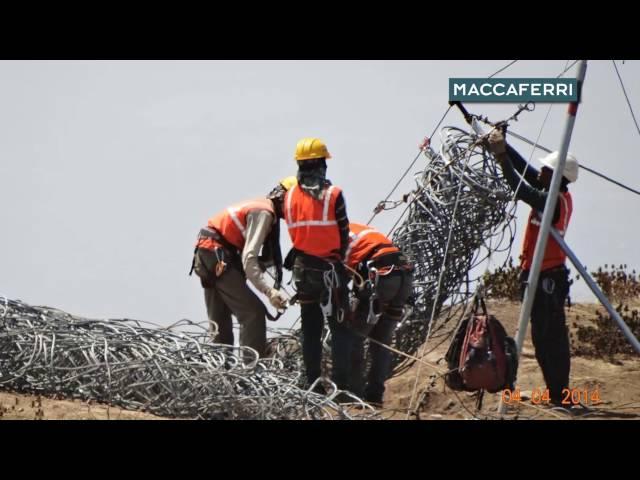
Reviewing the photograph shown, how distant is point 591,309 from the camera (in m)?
13.6

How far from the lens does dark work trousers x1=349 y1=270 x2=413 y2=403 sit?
369 inches

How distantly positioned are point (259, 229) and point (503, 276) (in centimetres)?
486

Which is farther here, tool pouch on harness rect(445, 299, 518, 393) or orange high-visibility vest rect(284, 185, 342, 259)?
orange high-visibility vest rect(284, 185, 342, 259)

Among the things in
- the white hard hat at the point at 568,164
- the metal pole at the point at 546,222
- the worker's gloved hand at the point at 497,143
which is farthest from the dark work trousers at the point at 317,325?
the white hard hat at the point at 568,164

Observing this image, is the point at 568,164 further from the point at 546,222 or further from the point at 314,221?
the point at 314,221

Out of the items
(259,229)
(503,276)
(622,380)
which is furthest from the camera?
(503,276)

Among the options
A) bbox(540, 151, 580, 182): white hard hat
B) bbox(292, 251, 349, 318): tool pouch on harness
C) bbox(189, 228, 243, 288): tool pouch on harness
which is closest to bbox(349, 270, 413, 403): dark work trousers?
bbox(292, 251, 349, 318): tool pouch on harness

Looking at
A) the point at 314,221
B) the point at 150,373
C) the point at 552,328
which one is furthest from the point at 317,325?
the point at 552,328

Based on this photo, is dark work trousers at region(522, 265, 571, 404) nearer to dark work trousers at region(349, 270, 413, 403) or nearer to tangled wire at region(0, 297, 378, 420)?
dark work trousers at region(349, 270, 413, 403)

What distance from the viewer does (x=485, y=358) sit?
8352 mm

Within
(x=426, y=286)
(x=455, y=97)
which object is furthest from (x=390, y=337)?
(x=455, y=97)

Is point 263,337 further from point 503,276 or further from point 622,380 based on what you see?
point 503,276

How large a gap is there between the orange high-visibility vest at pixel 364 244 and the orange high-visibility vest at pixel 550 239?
99cm

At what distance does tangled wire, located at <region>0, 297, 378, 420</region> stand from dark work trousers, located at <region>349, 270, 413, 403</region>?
0.31m
